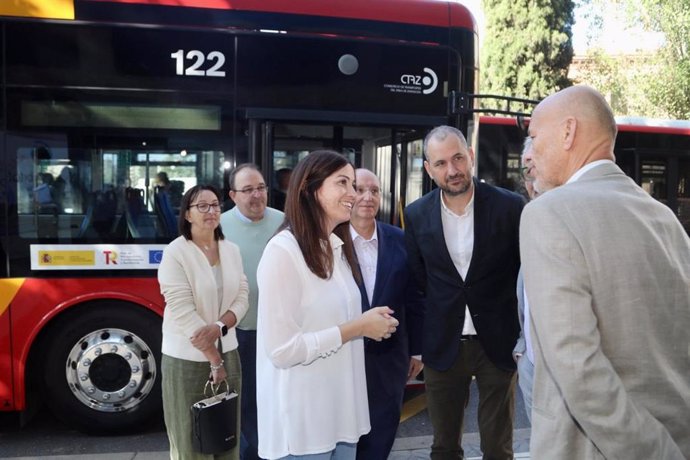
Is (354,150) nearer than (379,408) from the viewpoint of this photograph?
No

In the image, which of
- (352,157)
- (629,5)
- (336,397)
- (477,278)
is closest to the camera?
(336,397)

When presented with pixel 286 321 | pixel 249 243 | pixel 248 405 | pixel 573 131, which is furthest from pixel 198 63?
pixel 573 131

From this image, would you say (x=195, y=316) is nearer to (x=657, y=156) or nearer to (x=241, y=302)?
(x=241, y=302)

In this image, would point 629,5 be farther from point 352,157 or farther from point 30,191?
point 30,191

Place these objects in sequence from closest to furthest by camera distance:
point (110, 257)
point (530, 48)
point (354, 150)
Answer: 1. point (110, 257)
2. point (354, 150)
3. point (530, 48)

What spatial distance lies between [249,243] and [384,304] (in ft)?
3.89

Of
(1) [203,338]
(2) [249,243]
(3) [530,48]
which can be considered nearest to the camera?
(1) [203,338]

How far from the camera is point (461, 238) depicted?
3338 millimetres

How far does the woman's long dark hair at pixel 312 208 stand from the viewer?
7.31 feet

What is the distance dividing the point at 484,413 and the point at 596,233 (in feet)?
7.03

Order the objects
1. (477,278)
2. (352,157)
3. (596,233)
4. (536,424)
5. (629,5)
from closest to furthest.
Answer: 1. (596,233)
2. (536,424)
3. (477,278)
4. (352,157)
5. (629,5)

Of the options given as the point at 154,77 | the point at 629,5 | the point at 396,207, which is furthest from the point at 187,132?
the point at 629,5

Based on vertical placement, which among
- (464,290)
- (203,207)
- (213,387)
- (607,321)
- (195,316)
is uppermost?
(203,207)

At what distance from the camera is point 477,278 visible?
3.24 meters
